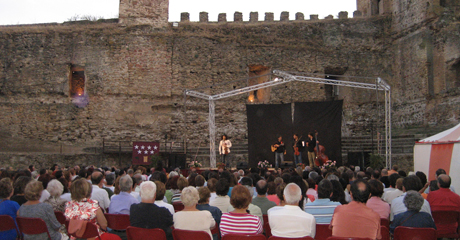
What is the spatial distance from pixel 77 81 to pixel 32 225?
17938mm

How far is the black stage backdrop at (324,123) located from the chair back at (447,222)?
36.7 ft

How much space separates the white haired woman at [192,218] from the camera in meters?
4.19

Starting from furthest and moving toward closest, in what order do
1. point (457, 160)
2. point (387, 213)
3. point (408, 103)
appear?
point (408, 103), point (457, 160), point (387, 213)

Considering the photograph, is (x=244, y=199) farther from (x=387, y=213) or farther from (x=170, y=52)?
(x=170, y=52)

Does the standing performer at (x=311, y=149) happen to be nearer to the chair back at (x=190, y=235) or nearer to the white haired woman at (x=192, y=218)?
the white haired woman at (x=192, y=218)

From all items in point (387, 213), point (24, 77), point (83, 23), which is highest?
point (83, 23)

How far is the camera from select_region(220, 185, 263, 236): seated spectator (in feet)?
13.3

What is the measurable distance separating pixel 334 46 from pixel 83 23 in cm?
1285

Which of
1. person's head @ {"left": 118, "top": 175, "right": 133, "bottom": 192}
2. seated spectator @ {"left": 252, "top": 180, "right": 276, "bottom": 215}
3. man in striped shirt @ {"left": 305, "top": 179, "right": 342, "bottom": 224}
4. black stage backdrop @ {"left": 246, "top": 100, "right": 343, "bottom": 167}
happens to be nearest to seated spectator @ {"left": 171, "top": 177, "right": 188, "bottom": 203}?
person's head @ {"left": 118, "top": 175, "right": 133, "bottom": 192}

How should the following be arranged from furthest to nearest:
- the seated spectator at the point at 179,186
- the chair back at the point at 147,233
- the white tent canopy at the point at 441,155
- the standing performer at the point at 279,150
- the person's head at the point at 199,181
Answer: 1. the standing performer at the point at 279,150
2. the white tent canopy at the point at 441,155
3. the person's head at the point at 199,181
4. the seated spectator at the point at 179,186
5. the chair back at the point at 147,233

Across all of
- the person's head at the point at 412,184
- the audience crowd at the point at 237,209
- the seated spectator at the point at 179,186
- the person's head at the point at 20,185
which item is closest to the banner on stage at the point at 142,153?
the seated spectator at the point at 179,186

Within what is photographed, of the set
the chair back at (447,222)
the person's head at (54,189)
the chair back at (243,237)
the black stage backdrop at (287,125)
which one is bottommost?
the chair back at (447,222)

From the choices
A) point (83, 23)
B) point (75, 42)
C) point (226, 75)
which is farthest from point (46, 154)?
point (226, 75)

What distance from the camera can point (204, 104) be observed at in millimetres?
20141
